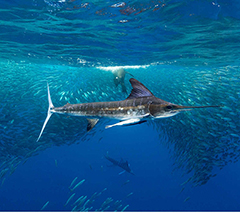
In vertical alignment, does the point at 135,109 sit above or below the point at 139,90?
below

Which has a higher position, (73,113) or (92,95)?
(73,113)

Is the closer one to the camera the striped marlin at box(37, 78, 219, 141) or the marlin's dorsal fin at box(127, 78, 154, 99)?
the striped marlin at box(37, 78, 219, 141)

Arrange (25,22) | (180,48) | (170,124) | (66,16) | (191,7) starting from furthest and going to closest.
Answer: (180,48) → (170,124) → (25,22) → (66,16) → (191,7)

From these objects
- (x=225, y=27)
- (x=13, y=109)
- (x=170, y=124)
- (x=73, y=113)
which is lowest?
(x=170, y=124)

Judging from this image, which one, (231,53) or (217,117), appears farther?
(231,53)

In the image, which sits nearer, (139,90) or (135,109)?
(135,109)

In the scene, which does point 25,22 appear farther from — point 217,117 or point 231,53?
point 231,53

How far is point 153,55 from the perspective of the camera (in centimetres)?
1560

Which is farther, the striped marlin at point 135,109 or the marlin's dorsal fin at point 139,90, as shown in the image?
the marlin's dorsal fin at point 139,90

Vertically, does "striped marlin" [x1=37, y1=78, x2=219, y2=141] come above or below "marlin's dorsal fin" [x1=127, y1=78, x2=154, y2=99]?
below

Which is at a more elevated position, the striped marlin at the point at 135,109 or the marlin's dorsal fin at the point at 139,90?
the marlin's dorsal fin at the point at 139,90

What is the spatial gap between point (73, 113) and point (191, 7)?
25.0 ft

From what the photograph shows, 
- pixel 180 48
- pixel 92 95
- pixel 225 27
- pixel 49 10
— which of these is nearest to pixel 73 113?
pixel 49 10

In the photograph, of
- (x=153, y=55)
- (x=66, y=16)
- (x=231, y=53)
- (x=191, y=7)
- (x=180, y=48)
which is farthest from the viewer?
(x=153, y=55)
